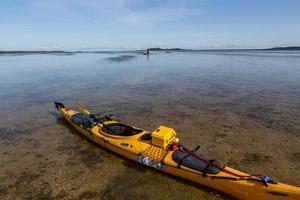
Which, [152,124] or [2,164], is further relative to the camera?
[152,124]

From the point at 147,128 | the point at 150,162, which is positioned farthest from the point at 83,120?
the point at 150,162

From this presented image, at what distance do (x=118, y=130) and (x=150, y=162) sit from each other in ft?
12.3

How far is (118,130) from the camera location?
13.0m

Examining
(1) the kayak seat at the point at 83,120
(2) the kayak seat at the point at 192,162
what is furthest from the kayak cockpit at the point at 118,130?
(2) the kayak seat at the point at 192,162

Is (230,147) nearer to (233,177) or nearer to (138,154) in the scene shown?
(233,177)

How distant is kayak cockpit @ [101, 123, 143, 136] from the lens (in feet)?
41.3

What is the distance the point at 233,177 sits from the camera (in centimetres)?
823

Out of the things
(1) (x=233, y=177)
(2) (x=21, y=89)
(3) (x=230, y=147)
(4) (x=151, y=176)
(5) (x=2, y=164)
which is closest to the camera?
(1) (x=233, y=177)

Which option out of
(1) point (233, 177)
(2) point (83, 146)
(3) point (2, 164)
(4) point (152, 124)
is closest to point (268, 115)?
(4) point (152, 124)

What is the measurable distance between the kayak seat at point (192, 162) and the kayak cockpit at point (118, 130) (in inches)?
133

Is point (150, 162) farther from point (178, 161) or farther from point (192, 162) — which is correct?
point (192, 162)

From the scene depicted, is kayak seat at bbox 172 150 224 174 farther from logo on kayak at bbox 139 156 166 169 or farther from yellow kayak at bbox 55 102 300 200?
logo on kayak at bbox 139 156 166 169

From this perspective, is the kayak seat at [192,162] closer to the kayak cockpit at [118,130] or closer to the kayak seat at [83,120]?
the kayak cockpit at [118,130]

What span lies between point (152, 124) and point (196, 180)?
7.47m
